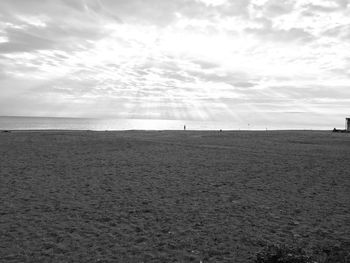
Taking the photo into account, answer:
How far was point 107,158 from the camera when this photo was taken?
59.6 feet

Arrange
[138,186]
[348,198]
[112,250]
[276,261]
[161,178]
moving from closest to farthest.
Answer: [276,261] < [112,250] < [348,198] < [138,186] < [161,178]

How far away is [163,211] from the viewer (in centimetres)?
826

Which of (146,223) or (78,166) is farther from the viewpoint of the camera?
(78,166)

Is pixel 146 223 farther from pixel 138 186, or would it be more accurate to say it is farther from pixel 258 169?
pixel 258 169

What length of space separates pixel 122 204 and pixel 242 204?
3418 millimetres

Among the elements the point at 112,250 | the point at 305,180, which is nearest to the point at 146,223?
the point at 112,250

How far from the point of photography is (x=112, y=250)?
5840mm

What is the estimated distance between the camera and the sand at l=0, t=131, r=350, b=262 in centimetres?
593

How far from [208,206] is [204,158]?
10139 mm

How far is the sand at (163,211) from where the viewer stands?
→ 5930mm

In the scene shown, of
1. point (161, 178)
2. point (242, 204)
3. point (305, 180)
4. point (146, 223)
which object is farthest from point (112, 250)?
point (305, 180)

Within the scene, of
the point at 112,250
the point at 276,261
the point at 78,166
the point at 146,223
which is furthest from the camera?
the point at 78,166

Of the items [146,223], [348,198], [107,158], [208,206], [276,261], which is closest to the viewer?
[276,261]

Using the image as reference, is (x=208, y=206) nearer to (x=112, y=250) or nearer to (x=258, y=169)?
(x=112, y=250)
